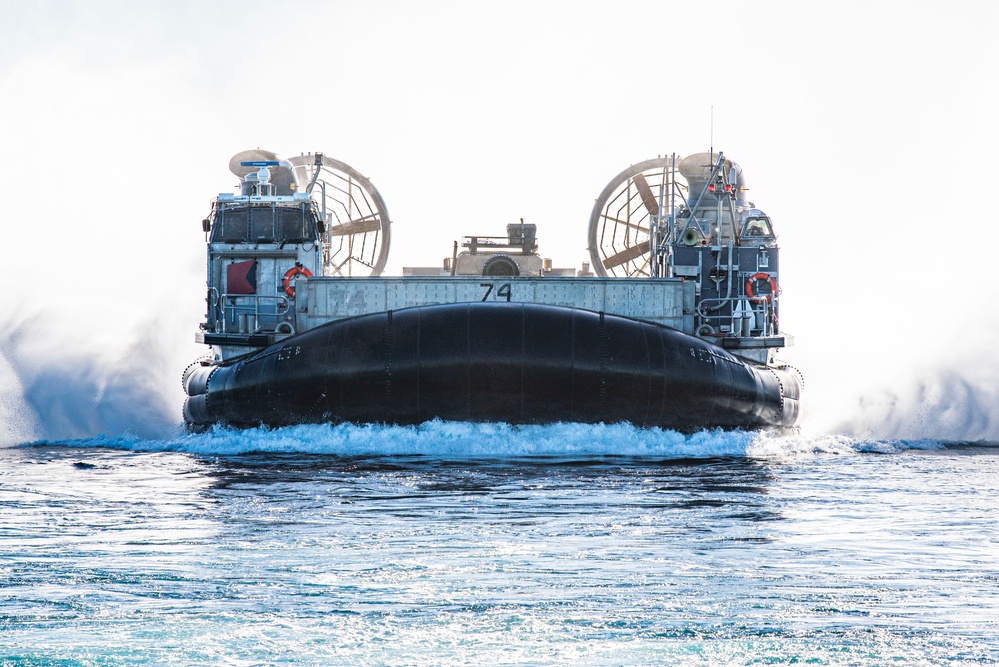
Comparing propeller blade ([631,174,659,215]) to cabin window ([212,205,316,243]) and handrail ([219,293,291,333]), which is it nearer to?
cabin window ([212,205,316,243])

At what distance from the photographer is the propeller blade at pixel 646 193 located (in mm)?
19219

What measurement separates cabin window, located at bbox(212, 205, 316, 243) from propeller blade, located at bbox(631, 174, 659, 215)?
5.61 m

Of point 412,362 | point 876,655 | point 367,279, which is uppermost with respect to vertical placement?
point 367,279

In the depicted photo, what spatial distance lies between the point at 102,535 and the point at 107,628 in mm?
2185

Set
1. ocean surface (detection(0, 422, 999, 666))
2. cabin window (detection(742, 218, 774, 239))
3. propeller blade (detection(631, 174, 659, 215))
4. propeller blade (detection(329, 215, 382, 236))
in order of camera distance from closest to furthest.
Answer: ocean surface (detection(0, 422, 999, 666))
cabin window (detection(742, 218, 774, 239))
propeller blade (detection(631, 174, 659, 215))
propeller blade (detection(329, 215, 382, 236))

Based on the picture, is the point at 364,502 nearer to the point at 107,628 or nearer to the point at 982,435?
the point at 107,628

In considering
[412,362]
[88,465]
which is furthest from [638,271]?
[88,465]

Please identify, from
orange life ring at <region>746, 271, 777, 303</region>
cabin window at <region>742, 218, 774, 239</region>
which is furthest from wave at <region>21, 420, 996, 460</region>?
cabin window at <region>742, 218, 774, 239</region>

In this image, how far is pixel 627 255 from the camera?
19438 millimetres

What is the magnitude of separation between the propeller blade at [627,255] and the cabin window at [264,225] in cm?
547

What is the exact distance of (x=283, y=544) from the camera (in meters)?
7.53

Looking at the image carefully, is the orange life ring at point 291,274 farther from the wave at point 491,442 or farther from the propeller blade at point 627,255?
the propeller blade at point 627,255

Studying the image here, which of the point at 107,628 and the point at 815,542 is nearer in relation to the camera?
the point at 107,628

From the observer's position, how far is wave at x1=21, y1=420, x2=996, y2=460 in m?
12.6
